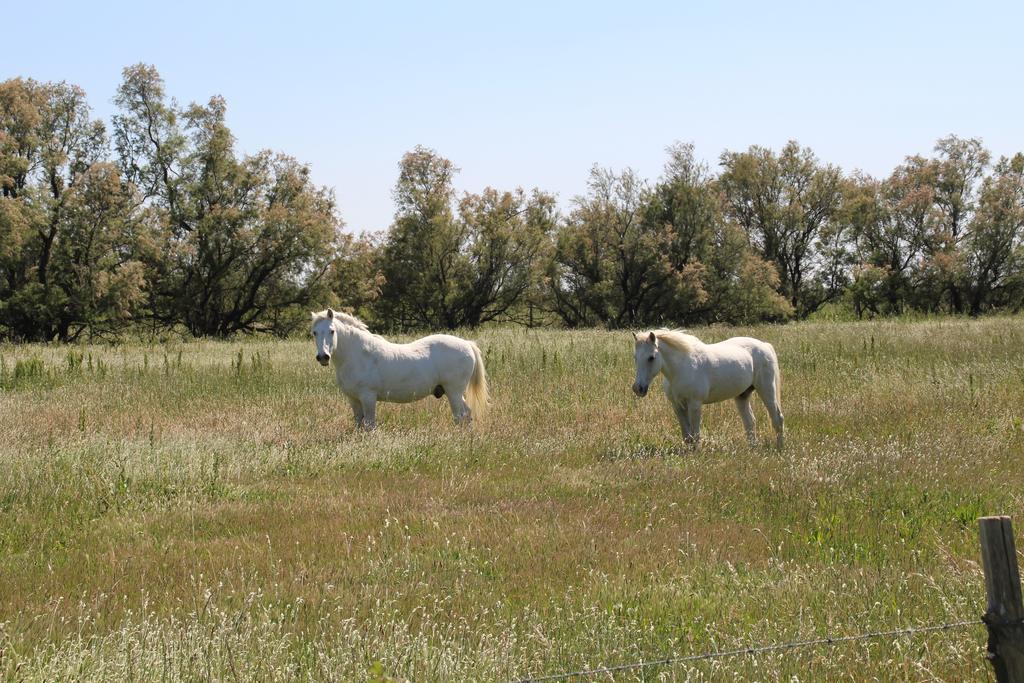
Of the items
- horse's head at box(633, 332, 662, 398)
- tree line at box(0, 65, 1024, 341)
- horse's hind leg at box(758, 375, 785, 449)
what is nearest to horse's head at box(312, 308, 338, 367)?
horse's head at box(633, 332, 662, 398)

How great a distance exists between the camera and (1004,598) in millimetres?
3488

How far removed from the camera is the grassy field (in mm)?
4496

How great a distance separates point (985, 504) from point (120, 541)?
768 centimetres

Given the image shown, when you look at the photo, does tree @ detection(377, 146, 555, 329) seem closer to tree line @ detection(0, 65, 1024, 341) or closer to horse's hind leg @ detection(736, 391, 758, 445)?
tree line @ detection(0, 65, 1024, 341)

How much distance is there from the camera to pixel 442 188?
4488cm

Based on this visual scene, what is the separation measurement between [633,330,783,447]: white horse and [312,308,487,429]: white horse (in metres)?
3.09

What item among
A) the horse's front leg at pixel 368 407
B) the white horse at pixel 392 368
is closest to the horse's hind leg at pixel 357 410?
the white horse at pixel 392 368

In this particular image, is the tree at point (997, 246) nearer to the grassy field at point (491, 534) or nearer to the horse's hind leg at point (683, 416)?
the grassy field at point (491, 534)

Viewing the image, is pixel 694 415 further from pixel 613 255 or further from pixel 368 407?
pixel 613 255

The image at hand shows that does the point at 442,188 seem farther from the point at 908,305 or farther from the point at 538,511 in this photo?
the point at 538,511

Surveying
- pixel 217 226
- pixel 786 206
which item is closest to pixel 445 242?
pixel 217 226

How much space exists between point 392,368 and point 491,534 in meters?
5.76

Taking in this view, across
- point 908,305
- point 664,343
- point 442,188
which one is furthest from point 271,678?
point 908,305

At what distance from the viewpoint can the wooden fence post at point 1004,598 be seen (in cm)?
346
